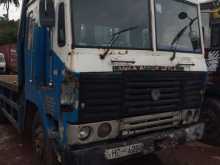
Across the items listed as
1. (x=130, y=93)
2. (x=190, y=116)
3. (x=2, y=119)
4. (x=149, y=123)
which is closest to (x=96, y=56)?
(x=130, y=93)

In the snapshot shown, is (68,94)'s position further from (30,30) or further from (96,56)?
(30,30)

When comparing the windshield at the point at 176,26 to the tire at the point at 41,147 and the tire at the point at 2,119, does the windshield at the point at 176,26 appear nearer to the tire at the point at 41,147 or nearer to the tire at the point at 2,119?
the tire at the point at 41,147

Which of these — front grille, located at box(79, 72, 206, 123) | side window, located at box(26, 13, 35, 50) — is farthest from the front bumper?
side window, located at box(26, 13, 35, 50)

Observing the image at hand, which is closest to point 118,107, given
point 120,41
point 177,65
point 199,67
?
point 120,41

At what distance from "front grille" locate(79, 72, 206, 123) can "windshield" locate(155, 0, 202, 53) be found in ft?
1.38

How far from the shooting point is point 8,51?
21.0 meters

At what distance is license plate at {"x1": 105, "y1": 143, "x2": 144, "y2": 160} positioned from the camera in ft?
11.9

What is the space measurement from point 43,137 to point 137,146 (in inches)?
50.8

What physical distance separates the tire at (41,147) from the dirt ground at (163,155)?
767 millimetres

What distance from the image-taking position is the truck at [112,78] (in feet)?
11.5

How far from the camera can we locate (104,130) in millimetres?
3695

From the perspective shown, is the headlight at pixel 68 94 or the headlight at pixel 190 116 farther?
the headlight at pixel 190 116

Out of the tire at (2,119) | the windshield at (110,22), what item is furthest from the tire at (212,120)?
the tire at (2,119)

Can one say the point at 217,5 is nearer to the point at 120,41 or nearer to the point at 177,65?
the point at 177,65
